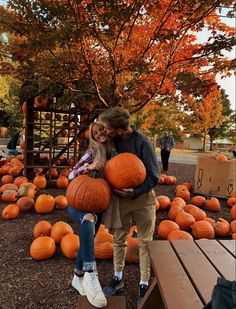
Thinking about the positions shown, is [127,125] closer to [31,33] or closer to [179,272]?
[179,272]

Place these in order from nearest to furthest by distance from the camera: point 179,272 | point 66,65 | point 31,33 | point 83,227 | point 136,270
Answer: point 179,272 → point 83,227 → point 136,270 → point 31,33 → point 66,65

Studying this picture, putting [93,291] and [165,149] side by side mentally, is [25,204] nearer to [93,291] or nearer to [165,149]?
[93,291]

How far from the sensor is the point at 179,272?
1619mm

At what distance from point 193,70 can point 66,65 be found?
217cm

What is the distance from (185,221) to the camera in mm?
→ 3791

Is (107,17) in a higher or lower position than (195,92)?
higher

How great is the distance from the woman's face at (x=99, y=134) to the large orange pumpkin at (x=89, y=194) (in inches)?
11.4

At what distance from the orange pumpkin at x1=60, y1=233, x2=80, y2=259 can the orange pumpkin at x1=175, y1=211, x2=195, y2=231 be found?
1.45m

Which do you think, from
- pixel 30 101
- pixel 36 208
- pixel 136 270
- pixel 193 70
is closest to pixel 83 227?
pixel 136 270

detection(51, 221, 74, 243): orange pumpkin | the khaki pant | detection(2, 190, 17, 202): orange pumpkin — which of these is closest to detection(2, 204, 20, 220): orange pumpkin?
detection(2, 190, 17, 202): orange pumpkin

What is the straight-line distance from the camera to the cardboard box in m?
5.87

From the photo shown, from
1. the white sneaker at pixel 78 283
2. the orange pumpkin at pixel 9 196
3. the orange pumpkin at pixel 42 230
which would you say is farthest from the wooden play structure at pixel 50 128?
the white sneaker at pixel 78 283

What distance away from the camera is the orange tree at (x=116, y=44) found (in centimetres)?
404

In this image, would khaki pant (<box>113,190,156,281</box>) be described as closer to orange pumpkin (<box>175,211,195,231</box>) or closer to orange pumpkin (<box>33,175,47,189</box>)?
orange pumpkin (<box>175,211,195,231</box>)
